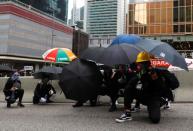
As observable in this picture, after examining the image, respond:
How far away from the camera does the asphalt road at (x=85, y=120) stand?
7.00 metres

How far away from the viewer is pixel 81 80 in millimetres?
9375

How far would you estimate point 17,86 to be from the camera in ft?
36.7

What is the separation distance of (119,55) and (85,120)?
170 centimetres

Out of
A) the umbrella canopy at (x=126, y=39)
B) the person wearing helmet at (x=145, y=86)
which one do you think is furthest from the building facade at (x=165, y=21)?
the person wearing helmet at (x=145, y=86)

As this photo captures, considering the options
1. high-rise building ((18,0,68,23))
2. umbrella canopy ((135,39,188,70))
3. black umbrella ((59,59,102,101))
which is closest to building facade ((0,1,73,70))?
high-rise building ((18,0,68,23))

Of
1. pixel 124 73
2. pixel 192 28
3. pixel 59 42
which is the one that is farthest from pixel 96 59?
pixel 59 42

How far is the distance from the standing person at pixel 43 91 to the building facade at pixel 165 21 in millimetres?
60787

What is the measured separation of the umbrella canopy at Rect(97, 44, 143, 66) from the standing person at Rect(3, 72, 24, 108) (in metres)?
3.55

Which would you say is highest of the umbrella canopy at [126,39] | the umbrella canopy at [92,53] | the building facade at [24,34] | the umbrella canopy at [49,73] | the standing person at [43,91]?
the building facade at [24,34]

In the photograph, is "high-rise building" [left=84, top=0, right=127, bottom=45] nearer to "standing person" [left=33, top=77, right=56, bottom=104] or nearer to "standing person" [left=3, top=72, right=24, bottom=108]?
"standing person" [left=33, top=77, right=56, bottom=104]

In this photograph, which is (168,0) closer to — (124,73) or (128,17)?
(128,17)

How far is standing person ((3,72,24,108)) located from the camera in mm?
11078

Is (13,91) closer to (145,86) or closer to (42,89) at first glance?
(42,89)

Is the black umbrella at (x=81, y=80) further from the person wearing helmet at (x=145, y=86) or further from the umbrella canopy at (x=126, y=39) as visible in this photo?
the person wearing helmet at (x=145, y=86)
